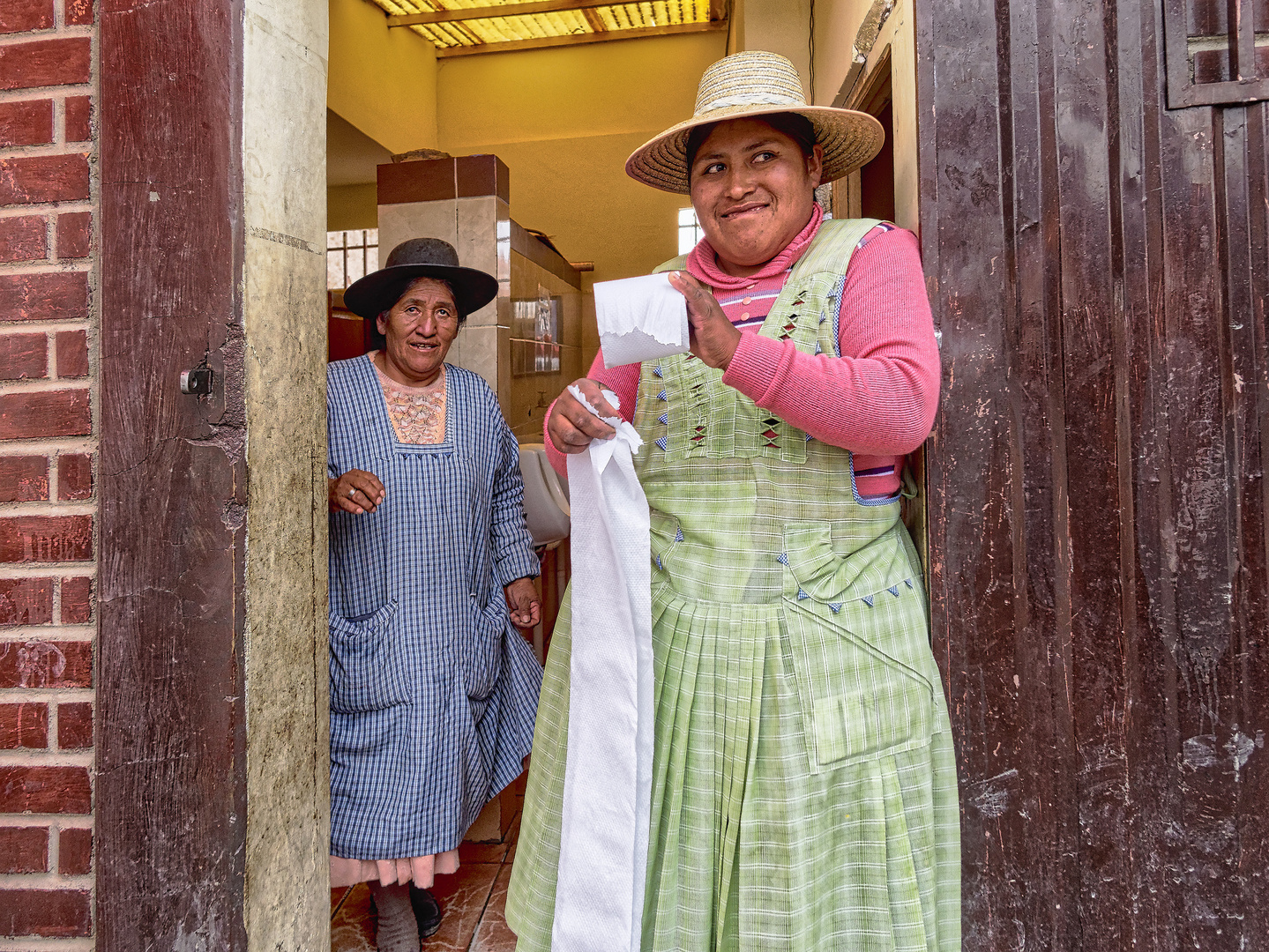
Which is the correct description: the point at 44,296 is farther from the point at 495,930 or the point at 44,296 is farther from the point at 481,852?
the point at 481,852

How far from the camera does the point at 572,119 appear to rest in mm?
8383

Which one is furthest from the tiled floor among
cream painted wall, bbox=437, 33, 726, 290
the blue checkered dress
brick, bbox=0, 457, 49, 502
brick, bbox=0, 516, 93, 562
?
cream painted wall, bbox=437, 33, 726, 290

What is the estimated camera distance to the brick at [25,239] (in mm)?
1708

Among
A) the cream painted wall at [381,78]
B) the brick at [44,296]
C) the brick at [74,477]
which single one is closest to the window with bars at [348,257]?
the cream painted wall at [381,78]

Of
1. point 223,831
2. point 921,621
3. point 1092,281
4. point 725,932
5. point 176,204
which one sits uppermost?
point 176,204

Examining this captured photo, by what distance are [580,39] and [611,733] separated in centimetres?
824

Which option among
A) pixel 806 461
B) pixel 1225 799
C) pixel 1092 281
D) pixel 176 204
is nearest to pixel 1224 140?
pixel 1092 281

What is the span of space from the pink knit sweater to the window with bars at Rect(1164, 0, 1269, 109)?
1.92 ft

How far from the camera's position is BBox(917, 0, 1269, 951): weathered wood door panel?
158cm

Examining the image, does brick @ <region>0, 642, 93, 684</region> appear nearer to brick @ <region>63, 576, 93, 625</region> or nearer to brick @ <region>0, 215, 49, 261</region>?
brick @ <region>63, 576, 93, 625</region>

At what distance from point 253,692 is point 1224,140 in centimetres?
216

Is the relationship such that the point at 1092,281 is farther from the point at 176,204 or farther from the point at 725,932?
the point at 176,204

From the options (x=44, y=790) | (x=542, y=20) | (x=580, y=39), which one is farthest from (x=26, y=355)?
(x=580, y=39)

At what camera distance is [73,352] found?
5.59 feet
